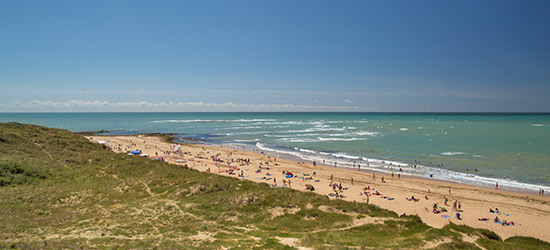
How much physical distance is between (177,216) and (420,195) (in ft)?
81.0

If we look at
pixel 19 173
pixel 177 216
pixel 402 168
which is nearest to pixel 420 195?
pixel 402 168

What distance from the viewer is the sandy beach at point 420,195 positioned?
2294cm

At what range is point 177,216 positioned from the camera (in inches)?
732

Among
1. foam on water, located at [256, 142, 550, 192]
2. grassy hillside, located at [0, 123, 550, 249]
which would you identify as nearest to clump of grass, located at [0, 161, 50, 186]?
grassy hillside, located at [0, 123, 550, 249]

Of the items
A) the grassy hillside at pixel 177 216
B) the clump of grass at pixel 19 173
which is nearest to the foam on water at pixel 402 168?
the grassy hillside at pixel 177 216

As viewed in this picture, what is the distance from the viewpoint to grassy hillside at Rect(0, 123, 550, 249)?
14.0 m

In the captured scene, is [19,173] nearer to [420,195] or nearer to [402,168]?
[420,195]

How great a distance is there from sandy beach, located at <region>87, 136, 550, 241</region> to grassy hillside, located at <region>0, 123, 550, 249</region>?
26.3 feet

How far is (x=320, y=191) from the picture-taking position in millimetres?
31359

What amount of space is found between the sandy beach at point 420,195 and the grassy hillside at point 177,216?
26.3 ft

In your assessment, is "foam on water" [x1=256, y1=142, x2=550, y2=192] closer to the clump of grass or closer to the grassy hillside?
the grassy hillside

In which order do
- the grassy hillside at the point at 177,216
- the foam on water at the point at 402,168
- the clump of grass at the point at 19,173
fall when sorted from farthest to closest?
the foam on water at the point at 402,168 → the clump of grass at the point at 19,173 → the grassy hillside at the point at 177,216

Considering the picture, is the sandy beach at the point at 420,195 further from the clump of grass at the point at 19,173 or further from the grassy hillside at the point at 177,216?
the clump of grass at the point at 19,173

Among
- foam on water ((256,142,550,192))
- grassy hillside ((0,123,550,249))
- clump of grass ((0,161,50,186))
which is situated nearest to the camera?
grassy hillside ((0,123,550,249))
